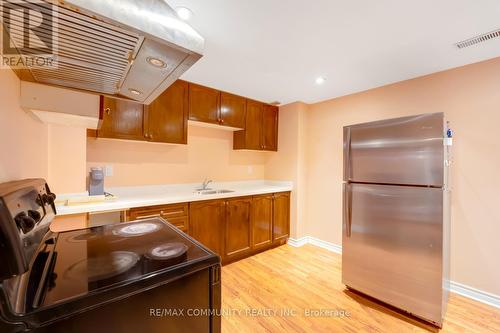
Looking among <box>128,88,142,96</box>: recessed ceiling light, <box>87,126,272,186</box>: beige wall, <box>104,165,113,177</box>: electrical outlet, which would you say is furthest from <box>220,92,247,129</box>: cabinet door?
<box>128,88,142,96</box>: recessed ceiling light

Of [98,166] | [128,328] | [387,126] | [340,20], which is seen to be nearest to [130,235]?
[128,328]

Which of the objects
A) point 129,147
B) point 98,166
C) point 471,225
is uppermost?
point 129,147

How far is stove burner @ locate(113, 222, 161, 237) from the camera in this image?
1.14m

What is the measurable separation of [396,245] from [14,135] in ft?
8.62

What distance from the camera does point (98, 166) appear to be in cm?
233

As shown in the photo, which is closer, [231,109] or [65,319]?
[65,319]

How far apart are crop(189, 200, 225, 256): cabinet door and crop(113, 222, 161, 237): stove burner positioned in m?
1.08

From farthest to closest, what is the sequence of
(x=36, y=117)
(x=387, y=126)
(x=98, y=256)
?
(x=387, y=126), (x=36, y=117), (x=98, y=256)

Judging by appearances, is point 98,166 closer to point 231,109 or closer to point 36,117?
point 36,117

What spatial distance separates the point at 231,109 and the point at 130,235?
234 cm

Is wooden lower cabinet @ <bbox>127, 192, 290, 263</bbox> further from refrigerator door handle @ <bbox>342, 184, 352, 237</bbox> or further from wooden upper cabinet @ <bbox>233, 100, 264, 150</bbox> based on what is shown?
refrigerator door handle @ <bbox>342, 184, 352, 237</bbox>

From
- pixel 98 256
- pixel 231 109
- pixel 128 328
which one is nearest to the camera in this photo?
pixel 128 328

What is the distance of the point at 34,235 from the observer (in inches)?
30.2

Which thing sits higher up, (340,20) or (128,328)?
(340,20)
